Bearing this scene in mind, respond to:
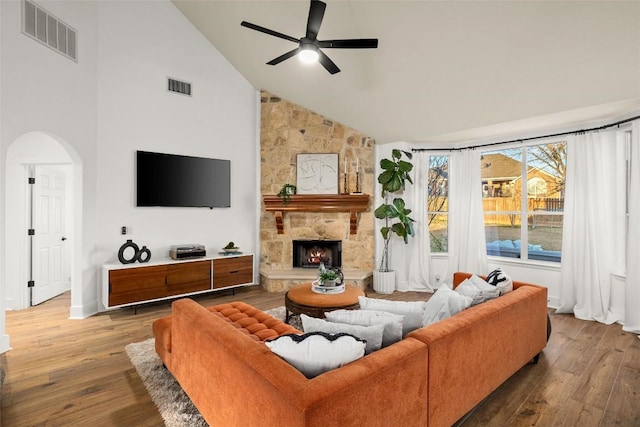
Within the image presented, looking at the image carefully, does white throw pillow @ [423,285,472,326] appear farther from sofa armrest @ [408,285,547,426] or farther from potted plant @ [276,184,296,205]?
potted plant @ [276,184,296,205]

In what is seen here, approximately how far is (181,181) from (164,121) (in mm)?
Result: 888

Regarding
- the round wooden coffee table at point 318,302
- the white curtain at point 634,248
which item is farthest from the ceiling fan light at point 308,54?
the white curtain at point 634,248

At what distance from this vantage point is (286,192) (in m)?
5.31

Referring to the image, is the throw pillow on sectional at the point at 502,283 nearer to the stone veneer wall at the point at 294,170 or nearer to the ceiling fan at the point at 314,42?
the ceiling fan at the point at 314,42

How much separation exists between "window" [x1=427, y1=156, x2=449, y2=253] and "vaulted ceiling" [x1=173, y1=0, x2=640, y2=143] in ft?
1.63

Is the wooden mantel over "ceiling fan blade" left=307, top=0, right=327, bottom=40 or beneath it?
beneath

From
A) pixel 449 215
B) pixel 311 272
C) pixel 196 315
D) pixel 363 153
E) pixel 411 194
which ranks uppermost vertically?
pixel 363 153

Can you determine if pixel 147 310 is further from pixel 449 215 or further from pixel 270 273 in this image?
pixel 449 215

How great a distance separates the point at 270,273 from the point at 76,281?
2.55 meters

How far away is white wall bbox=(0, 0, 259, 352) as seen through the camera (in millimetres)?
3330

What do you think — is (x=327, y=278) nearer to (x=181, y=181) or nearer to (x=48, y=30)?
(x=181, y=181)

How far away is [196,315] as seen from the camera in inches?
77.4

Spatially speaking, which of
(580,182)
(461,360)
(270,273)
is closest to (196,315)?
(461,360)

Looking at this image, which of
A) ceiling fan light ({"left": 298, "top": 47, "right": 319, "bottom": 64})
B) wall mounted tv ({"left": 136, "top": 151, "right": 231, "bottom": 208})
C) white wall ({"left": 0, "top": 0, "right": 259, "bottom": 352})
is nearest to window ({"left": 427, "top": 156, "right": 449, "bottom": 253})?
white wall ({"left": 0, "top": 0, "right": 259, "bottom": 352})
